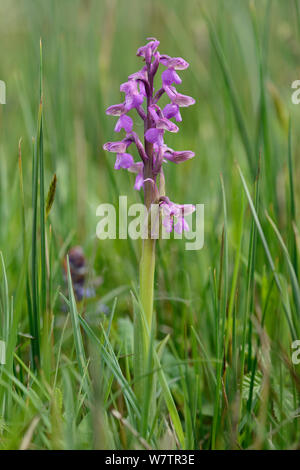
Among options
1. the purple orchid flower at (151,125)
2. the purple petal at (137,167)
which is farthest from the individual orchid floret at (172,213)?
the purple petal at (137,167)

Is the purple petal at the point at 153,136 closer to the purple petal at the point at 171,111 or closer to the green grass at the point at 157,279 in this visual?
the purple petal at the point at 171,111

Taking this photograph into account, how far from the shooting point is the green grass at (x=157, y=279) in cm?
115

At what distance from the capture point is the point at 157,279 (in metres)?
1.83

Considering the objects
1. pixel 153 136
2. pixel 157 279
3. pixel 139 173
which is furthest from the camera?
pixel 157 279

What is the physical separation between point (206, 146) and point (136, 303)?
1795 mm

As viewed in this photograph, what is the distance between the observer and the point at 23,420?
115cm

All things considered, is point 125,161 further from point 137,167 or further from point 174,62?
point 174,62

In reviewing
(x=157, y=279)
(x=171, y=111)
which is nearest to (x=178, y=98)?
(x=171, y=111)

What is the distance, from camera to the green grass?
1.15m

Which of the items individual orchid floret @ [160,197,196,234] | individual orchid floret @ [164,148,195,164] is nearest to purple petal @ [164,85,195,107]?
individual orchid floret @ [164,148,195,164]

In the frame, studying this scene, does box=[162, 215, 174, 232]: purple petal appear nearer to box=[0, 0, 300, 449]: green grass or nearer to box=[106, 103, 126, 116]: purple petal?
box=[0, 0, 300, 449]: green grass

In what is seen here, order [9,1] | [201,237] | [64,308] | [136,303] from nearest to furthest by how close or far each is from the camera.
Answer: [136,303] < [64,308] < [201,237] < [9,1]
